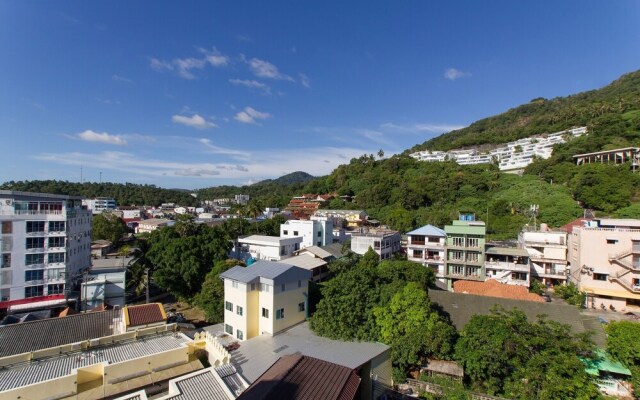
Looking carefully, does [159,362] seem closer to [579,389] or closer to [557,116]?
[579,389]

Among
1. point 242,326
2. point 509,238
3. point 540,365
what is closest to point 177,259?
point 242,326

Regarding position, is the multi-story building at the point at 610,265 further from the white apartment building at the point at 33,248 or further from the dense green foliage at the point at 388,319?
the white apartment building at the point at 33,248

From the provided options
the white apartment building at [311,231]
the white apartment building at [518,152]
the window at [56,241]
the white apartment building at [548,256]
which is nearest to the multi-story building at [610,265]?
the white apartment building at [548,256]

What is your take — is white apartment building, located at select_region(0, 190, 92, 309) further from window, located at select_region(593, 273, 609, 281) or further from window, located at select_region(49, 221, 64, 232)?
window, located at select_region(593, 273, 609, 281)

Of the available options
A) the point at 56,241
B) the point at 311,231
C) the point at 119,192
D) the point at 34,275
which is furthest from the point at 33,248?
the point at 119,192

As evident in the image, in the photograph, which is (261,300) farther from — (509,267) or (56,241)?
(509,267)

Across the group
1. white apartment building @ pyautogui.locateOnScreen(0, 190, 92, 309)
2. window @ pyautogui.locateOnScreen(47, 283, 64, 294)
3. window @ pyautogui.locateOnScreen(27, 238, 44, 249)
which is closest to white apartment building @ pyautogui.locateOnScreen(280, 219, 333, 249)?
white apartment building @ pyautogui.locateOnScreen(0, 190, 92, 309)
